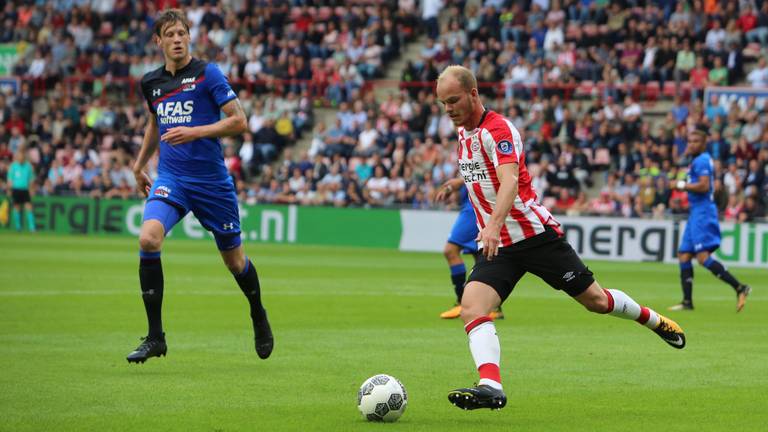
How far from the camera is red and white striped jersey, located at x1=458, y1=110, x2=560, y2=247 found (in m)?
7.91

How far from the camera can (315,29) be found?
38.8 meters

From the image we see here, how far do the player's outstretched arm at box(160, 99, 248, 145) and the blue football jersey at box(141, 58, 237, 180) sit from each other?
100 mm

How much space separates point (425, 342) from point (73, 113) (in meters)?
29.0

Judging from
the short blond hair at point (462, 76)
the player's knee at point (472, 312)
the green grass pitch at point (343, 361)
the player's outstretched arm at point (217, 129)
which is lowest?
the green grass pitch at point (343, 361)

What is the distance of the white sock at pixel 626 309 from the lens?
8.79m

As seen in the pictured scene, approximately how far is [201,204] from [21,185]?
25154mm

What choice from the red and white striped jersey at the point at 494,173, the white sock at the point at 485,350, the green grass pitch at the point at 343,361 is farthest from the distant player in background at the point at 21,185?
the white sock at the point at 485,350

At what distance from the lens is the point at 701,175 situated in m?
16.2

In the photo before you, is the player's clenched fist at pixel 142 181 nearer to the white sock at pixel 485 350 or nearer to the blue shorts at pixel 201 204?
the blue shorts at pixel 201 204

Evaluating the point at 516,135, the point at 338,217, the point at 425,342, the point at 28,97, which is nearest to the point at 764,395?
the point at 516,135

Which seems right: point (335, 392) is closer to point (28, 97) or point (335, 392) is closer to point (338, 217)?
point (338, 217)

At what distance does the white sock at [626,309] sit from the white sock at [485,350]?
4.24 ft

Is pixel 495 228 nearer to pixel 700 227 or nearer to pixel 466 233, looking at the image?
pixel 466 233

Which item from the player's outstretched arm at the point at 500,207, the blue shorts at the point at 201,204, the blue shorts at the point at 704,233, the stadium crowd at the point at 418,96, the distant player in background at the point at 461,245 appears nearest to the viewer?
the player's outstretched arm at the point at 500,207
